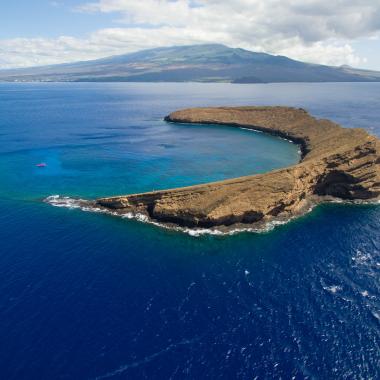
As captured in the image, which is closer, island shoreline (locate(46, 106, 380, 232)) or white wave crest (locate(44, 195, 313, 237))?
white wave crest (locate(44, 195, 313, 237))

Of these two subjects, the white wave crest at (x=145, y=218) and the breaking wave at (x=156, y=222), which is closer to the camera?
the white wave crest at (x=145, y=218)

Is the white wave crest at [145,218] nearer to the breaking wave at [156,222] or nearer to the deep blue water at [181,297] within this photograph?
the breaking wave at [156,222]

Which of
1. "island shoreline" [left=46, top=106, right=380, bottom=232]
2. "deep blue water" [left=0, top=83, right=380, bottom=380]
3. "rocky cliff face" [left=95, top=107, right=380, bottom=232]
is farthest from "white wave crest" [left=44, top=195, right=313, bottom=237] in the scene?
"deep blue water" [left=0, top=83, right=380, bottom=380]

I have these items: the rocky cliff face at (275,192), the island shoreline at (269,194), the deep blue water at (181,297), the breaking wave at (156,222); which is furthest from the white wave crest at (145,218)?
the deep blue water at (181,297)

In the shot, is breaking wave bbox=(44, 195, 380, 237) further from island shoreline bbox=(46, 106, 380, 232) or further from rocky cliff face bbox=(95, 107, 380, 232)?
rocky cliff face bbox=(95, 107, 380, 232)

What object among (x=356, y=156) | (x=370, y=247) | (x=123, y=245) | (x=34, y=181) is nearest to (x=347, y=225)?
(x=370, y=247)

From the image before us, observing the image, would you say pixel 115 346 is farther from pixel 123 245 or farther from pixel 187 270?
pixel 123 245

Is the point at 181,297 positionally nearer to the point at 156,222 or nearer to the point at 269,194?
the point at 156,222

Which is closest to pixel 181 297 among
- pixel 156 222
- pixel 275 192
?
pixel 156 222
